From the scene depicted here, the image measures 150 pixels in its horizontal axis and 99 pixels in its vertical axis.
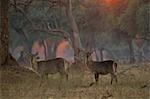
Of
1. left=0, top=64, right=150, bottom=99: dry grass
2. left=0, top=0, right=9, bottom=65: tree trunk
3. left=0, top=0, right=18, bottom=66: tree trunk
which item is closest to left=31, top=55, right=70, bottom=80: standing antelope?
left=0, top=64, right=150, bottom=99: dry grass

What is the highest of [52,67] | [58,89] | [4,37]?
[4,37]

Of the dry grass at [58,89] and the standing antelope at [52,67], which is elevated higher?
the standing antelope at [52,67]

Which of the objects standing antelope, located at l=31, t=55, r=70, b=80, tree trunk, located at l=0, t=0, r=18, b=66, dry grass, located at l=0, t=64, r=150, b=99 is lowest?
dry grass, located at l=0, t=64, r=150, b=99

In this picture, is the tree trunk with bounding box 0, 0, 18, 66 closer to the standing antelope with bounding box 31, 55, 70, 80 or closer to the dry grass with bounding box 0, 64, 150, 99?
the dry grass with bounding box 0, 64, 150, 99

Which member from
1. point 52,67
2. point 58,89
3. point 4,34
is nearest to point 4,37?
point 4,34

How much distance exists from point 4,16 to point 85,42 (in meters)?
26.0

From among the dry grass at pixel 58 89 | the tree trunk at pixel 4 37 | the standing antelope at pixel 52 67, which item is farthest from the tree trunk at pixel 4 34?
the standing antelope at pixel 52 67

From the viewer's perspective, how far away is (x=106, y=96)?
36.4 ft

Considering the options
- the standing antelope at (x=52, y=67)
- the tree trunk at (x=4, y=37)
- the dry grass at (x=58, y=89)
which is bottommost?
the dry grass at (x=58, y=89)

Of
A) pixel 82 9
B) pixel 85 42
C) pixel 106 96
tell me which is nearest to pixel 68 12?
pixel 82 9

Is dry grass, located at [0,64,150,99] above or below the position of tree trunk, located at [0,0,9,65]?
below

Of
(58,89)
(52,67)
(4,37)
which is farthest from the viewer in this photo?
(4,37)

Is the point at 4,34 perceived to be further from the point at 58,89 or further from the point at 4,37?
the point at 58,89

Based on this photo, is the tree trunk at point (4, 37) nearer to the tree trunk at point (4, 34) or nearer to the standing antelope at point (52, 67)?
the tree trunk at point (4, 34)
